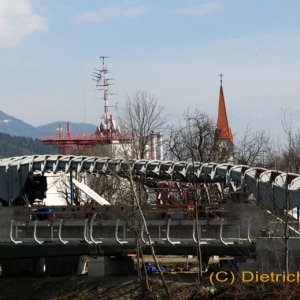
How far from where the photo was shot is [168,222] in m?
40.7

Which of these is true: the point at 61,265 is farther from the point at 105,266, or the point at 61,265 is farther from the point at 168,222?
the point at 168,222

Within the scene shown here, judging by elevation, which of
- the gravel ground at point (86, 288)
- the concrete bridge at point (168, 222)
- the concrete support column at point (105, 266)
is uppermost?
the concrete bridge at point (168, 222)

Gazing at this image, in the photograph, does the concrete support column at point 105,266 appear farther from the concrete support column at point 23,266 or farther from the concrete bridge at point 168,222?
the concrete support column at point 23,266

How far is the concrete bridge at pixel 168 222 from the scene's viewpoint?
129 feet

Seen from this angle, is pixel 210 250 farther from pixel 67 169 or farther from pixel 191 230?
pixel 67 169

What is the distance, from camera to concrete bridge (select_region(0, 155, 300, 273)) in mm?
39344
